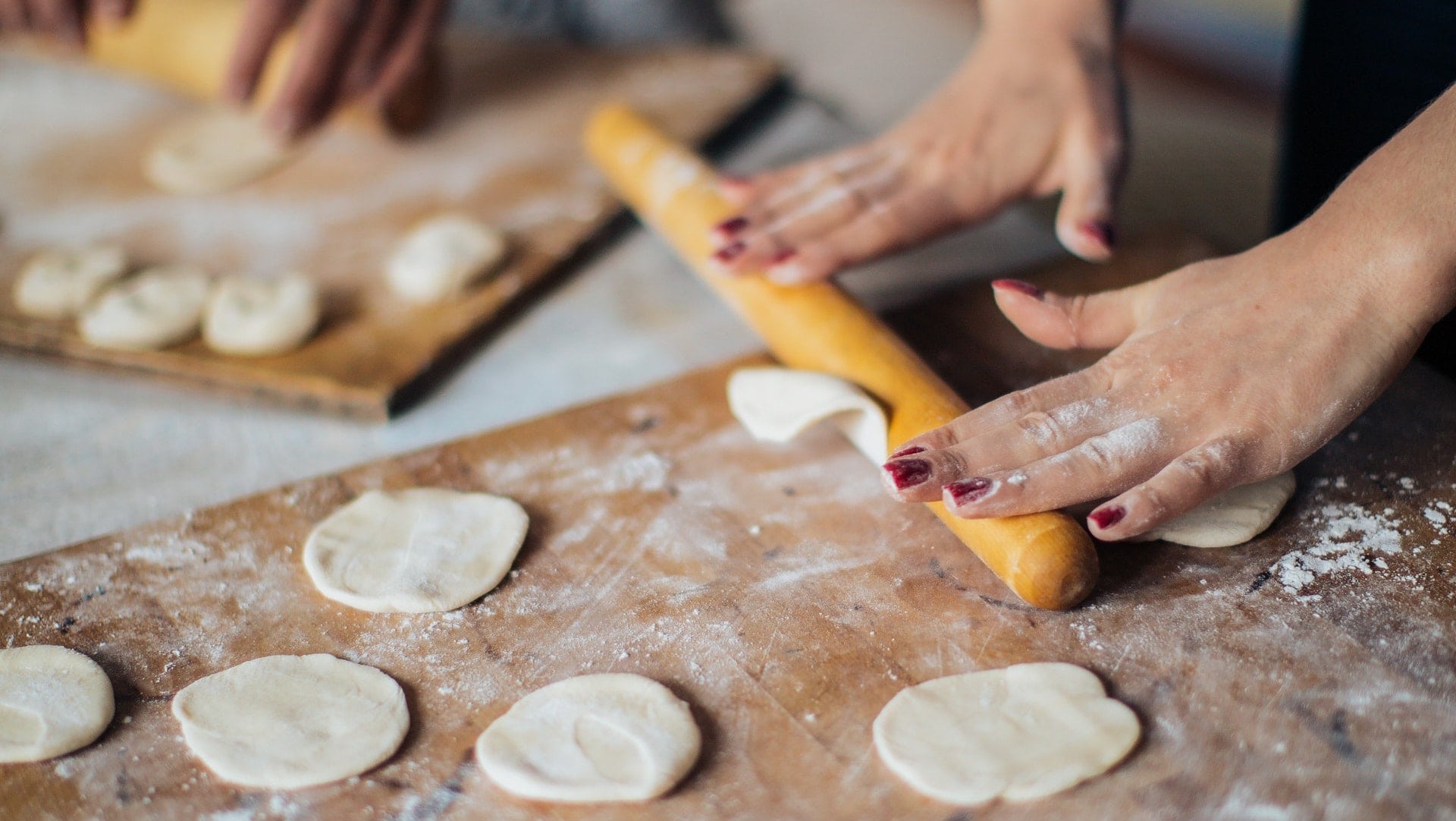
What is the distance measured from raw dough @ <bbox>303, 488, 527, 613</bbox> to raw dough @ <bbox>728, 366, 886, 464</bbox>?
0.33 metres

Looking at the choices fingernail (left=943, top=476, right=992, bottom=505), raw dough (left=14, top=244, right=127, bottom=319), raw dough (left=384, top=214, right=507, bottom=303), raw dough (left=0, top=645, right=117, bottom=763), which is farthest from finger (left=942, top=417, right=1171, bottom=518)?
raw dough (left=14, top=244, right=127, bottom=319)

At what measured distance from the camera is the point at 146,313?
1.79m

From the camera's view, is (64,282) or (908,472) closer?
(908,472)

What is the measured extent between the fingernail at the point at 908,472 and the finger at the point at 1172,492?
6.9 inches

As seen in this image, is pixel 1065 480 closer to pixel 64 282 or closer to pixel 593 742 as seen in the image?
pixel 593 742

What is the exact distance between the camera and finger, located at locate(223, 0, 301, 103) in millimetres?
2170

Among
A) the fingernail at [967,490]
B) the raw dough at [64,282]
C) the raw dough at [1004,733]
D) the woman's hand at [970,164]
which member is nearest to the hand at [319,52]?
the raw dough at [64,282]

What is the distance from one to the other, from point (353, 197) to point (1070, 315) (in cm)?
150

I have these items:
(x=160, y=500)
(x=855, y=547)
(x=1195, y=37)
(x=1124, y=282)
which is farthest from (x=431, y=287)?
(x=1195, y=37)

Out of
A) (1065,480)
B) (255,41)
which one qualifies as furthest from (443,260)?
(1065,480)

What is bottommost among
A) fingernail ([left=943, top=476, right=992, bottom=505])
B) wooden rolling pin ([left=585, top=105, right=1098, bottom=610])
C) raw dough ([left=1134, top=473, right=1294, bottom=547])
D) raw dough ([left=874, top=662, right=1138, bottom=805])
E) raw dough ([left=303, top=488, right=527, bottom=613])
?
raw dough ([left=303, top=488, right=527, bottom=613])

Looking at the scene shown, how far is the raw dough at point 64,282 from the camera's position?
1.86 m

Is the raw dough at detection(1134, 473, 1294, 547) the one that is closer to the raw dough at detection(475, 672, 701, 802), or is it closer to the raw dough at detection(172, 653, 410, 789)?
the raw dough at detection(475, 672, 701, 802)

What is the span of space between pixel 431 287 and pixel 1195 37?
4013 mm
